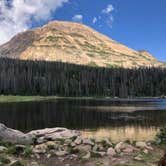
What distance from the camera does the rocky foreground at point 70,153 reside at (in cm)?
2106

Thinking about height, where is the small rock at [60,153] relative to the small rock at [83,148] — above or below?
below

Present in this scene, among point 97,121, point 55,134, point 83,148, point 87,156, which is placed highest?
point 55,134

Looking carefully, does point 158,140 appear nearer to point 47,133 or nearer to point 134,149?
point 134,149

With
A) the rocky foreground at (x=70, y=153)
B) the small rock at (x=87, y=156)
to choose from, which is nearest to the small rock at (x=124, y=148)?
the rocky foreground at (x=70, y=153)

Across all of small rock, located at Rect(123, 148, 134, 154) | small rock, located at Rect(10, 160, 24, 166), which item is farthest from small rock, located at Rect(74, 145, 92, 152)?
small rock, located at Rect(10, 160, 24, 166)

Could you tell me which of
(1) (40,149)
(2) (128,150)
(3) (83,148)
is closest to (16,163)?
(1) (40,149)

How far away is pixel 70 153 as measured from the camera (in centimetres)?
2316

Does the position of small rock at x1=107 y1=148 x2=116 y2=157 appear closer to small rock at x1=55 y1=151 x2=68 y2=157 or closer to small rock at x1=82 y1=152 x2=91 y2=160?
small rock at x1=82 y1=152 x2=91 y2=160

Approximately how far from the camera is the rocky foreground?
21.1 metres

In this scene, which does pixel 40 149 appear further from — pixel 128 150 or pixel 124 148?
pixel 128 150

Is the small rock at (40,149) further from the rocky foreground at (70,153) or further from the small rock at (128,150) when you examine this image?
the small rock at (128,150)

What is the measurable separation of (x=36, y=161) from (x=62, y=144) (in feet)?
14.8

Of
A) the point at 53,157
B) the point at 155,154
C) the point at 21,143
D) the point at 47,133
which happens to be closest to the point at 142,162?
the point at 155,154

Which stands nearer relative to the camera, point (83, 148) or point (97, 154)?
point (97, 154)
